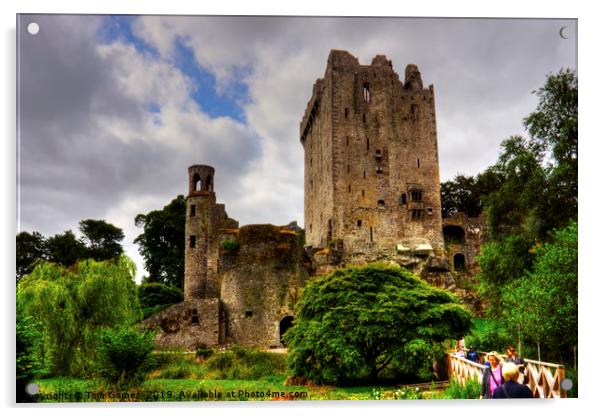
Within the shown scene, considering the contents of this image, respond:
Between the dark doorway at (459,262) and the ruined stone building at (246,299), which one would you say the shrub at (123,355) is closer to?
the ruined stone building at (246,299)

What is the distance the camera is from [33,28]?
1073 cm

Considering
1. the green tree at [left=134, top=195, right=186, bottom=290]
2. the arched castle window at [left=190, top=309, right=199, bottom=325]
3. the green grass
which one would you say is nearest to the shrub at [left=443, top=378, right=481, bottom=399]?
the green grass

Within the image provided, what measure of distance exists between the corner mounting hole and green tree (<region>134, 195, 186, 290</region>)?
2063 cm

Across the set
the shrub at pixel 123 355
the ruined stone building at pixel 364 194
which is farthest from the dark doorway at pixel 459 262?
the shrub at pixel 123 355

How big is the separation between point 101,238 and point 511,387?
47.9 ft

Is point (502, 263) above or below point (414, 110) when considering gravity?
below

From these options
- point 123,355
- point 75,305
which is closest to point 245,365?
point 75,305

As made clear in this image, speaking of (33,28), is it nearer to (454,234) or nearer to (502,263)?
(502,263)

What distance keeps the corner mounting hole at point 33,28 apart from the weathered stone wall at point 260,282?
47.3ft

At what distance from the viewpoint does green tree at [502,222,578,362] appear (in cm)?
1112

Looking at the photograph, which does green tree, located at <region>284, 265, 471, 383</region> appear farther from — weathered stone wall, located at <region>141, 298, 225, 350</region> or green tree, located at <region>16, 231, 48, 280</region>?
weathered stone wall, located at <region>141, 298, 225, 350</region>

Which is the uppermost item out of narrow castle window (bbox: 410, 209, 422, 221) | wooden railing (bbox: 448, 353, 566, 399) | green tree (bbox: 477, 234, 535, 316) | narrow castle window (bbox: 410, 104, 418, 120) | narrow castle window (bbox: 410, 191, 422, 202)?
narrow castle window (bbox: 410, 104, 418, 120)

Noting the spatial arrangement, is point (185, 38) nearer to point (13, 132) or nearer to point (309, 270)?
point (13, 132)

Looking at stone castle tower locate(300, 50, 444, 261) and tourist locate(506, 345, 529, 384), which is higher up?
stone castle tower locate(300, 50, 444, 261)
